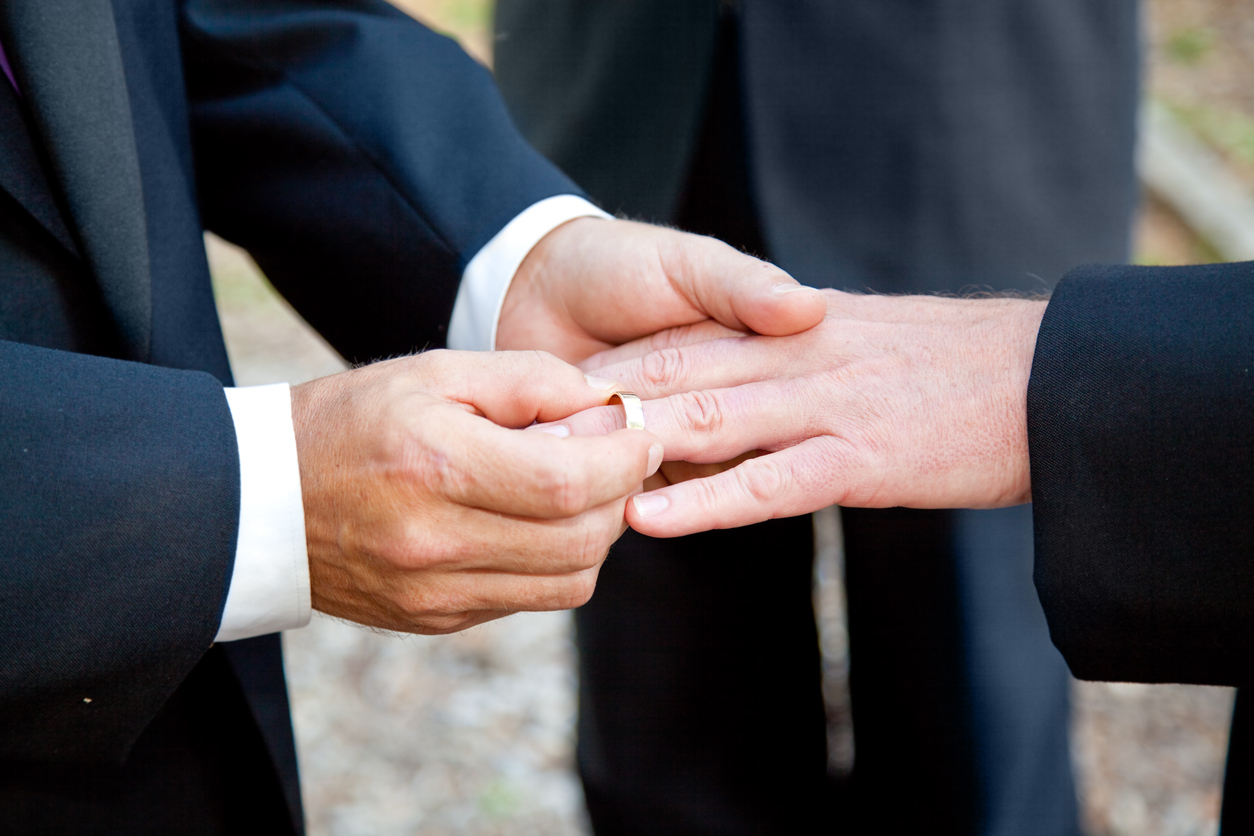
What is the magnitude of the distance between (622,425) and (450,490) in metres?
0.30

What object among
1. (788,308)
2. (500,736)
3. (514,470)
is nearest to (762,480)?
(788,308)

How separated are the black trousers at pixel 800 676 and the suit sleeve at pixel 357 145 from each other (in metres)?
0.72

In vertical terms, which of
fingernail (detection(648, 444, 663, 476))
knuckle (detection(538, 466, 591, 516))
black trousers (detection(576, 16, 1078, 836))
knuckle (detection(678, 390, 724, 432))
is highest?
knuckle (detection(538, 466, 591, 516))

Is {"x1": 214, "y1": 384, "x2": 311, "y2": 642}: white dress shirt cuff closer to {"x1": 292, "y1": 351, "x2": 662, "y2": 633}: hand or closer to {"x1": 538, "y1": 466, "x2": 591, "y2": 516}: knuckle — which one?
{"x1": 292, "y1": 351, "x2": 662, "y2": 633}: hand

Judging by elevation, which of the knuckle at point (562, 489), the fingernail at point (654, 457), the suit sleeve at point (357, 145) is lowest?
the fingernail at point (654, 457)

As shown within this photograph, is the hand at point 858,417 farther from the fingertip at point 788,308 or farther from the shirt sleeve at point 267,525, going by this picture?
the shirt sleeve at point 267,525

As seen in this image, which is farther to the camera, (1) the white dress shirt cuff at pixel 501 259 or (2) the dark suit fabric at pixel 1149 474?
(1) the white dress shirt cuff at pixel 501 259

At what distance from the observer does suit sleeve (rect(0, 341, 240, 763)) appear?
94cm

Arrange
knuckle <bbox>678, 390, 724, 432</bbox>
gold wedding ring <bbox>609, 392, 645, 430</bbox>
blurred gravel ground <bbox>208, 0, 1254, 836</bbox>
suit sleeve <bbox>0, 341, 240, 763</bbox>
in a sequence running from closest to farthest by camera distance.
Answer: suit sleeve <bbox>0, 341, 240, 763</bbox>, gold wedding ring <bbox>609, 392, 645, 430</bbox>, knuckle <bbox>678, 390, 724, 432</bbox>, blurred gravel ground <bbox>208, 0, 1254, 836</bbox>

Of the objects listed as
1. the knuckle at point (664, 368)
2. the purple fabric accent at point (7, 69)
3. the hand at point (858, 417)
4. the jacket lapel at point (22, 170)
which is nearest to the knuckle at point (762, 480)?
the hand at point (858, 417)

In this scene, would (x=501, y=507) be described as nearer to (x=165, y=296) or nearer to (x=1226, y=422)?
(x=165, y=296)

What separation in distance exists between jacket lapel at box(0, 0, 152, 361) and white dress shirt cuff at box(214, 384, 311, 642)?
22 cm

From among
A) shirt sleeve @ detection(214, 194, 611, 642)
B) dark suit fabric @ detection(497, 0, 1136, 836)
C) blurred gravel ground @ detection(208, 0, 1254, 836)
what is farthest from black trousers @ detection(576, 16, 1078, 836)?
shirt sleeve @ detection(214, 194, 611, 642)

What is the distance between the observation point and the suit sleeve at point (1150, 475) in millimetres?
1077
